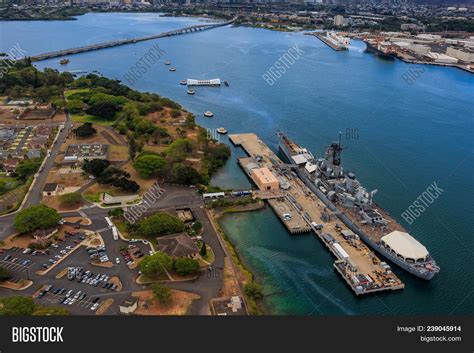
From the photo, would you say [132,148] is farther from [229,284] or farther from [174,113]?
[229,284]

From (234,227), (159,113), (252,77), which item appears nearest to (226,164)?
(234,227)

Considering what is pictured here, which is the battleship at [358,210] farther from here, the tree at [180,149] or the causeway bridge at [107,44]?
the causeway bridge at [107,44]

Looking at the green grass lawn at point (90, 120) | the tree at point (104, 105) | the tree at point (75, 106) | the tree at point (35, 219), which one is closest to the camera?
the tree at point (35, 219)

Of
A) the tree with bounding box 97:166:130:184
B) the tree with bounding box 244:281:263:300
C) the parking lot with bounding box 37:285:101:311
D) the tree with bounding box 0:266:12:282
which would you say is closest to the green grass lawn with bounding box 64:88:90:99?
the tree with bounding box 97:166:130:184

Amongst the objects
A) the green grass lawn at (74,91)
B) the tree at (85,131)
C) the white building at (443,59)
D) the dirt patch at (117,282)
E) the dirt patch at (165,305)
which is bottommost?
the white building at (443,59)

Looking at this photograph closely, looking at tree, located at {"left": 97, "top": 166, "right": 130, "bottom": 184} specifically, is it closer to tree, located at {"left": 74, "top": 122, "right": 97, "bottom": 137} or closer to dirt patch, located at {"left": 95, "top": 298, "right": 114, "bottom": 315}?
tree, located at {"left": 74, "top": 122, "right": 97, "bottom": 137}

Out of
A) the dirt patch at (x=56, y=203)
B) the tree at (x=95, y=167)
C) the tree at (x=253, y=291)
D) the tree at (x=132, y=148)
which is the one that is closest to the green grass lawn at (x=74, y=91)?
the tree at (x=132, y=148)
